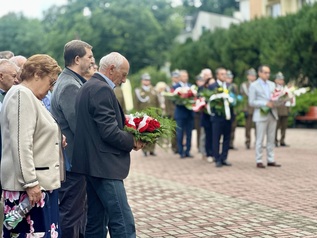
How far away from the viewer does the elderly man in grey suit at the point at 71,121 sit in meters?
5.93

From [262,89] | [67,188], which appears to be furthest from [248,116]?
[67,188]

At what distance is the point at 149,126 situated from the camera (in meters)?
5.51

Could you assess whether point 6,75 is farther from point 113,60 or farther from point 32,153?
point 32,153

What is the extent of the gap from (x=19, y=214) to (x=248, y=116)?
14.2 metres

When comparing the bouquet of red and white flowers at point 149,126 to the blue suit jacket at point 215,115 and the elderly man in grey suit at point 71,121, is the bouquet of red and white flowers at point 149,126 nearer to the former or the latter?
the elderly man in grey suit at point 71,121

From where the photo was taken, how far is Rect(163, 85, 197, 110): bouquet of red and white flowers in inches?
600

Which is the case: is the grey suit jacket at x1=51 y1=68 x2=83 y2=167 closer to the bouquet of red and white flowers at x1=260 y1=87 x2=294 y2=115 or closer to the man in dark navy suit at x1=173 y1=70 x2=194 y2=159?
the bouquet of red and white flowers at x1=260 y1=87 x2=294 y2=115

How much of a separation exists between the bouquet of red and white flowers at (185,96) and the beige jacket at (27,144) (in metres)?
10.5

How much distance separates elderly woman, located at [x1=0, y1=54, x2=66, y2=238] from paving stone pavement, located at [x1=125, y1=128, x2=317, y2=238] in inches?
70.4

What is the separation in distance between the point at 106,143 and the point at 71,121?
0.78 meters

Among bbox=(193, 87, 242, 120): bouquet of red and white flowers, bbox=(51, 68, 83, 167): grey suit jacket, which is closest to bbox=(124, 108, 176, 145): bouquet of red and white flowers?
bbox=(51, 68, 83, 167): grey suit jacket

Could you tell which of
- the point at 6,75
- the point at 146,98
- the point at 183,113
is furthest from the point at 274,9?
the point at 6,75

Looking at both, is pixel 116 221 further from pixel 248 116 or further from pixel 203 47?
pixel 203 47

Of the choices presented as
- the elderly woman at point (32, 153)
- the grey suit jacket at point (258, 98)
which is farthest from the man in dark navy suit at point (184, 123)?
the elderly woman at point (32, 153)
